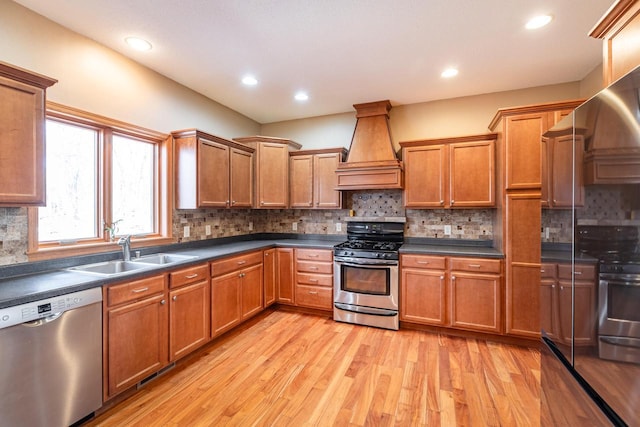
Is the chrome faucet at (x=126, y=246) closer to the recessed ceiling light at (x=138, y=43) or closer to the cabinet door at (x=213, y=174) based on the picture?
the cabinet door at (x=213, y=174)

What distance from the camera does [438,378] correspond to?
7.81ft

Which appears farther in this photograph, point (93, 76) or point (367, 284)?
point (367, 284)

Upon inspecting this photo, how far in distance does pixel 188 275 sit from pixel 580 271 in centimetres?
266

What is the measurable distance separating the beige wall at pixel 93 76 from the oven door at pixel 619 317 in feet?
11.3

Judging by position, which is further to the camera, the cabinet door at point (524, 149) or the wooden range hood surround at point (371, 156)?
the wooden range hood surround at point (371, 156)

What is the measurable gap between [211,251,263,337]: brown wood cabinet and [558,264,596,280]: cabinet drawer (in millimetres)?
2694

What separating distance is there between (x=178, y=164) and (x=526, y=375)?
12.8 ft

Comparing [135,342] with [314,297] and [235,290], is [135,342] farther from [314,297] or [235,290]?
[314,297]

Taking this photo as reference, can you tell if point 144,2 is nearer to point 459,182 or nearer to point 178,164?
point 178,164

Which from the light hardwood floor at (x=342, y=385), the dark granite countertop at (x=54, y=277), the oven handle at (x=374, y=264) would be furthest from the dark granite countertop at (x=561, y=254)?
the dark granite countertop at (x=54, y=277)

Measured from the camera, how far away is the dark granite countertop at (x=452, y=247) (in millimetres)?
3133

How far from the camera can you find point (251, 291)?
3.49 meters

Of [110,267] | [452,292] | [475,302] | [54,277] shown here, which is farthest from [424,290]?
[54,277]

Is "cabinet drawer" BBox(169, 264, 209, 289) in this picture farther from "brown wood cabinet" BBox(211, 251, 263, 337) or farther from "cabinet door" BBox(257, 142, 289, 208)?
"cabinet door" BBox(257, 142, 289, 208)
